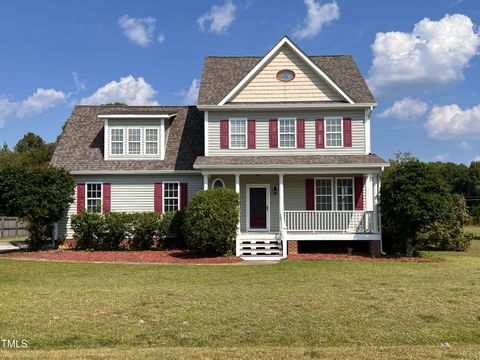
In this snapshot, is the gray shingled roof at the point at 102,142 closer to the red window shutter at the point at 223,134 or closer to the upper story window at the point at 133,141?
the upper story window at the point at 133,141

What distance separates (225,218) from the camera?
688 inches

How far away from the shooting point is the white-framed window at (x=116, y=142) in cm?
2184

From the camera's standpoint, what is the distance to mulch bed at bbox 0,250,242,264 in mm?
17016

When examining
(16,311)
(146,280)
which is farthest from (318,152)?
(16,311)

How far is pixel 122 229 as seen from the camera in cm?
1989

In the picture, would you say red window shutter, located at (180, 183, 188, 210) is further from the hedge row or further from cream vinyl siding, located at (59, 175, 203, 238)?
the hedge row

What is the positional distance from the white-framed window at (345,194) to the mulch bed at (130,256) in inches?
232

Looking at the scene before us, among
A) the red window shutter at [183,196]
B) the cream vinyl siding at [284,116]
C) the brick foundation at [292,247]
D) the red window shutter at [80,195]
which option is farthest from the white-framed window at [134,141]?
the brick foundation at [292,247]

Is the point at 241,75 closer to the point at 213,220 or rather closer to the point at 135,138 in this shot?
the point at 135,138

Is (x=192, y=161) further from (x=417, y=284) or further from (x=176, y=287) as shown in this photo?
(x=417, y=284)

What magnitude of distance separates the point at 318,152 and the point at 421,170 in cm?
464

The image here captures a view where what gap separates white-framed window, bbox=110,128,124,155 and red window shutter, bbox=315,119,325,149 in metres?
9.12

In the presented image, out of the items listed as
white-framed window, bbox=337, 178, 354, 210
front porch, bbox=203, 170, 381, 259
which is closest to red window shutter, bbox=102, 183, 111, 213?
front porch, bbox=203, 170, 381, 259

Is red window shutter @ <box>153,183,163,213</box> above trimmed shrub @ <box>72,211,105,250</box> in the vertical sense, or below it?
above
